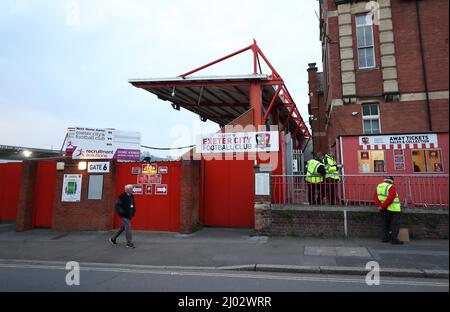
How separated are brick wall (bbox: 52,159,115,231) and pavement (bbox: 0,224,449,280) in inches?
34.6

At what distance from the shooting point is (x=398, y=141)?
974 cm

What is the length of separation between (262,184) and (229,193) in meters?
1.95

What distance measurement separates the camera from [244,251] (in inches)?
308

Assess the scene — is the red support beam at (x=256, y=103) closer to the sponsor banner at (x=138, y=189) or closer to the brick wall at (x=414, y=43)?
the sponsor banner at (x=138, y=189)

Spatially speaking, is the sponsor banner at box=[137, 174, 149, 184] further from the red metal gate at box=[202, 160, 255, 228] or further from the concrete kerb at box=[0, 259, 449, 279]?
the concrete kerb at box=[0, 259, 449, 279]

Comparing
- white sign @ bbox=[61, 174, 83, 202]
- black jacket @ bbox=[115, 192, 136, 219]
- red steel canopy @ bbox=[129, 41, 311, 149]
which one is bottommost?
black jacket @ bbox=[115, 192, 136, 219]

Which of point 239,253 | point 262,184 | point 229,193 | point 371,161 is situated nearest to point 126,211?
point 239,253

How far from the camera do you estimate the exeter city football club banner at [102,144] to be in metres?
12.4

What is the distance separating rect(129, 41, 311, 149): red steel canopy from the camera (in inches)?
497

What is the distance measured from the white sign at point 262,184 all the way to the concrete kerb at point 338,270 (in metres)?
3.32

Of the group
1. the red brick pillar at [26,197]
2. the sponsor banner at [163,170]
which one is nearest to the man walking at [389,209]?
the sponsor banner at [163,170]

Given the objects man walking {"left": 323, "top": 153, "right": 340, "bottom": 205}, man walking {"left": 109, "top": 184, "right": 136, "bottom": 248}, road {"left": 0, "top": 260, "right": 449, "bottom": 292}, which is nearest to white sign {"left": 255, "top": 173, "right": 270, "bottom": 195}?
man walking {"left": 323, "top": 153, "right": 340, "bottom": 205}

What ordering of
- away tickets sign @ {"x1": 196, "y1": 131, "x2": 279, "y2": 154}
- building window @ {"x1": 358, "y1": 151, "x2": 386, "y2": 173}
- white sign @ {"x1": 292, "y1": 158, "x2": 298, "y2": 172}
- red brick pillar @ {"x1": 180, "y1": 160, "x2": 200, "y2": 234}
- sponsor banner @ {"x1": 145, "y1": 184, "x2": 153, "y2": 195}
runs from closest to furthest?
building window @ {"x1": 358, "y1": 151, "x2": 386, "y2": 173} → red brick pillar @ {"x1": 180, "y1": 160, "x2": 200, "y2": 234} → away tickets sign @ {"x1": 196, "y1": 131, "x2": 279, "y2": 154} → sponsor banner @ {"x1": 145, "y1": 184, "x2": 153, "y2": 195} → white sign @ {"x1": 292, "y1": 158, "x2": 298, "y2": 172}

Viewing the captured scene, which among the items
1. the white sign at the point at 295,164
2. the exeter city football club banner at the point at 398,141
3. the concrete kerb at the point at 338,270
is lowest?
the concrete kerb at the point at 338,270
